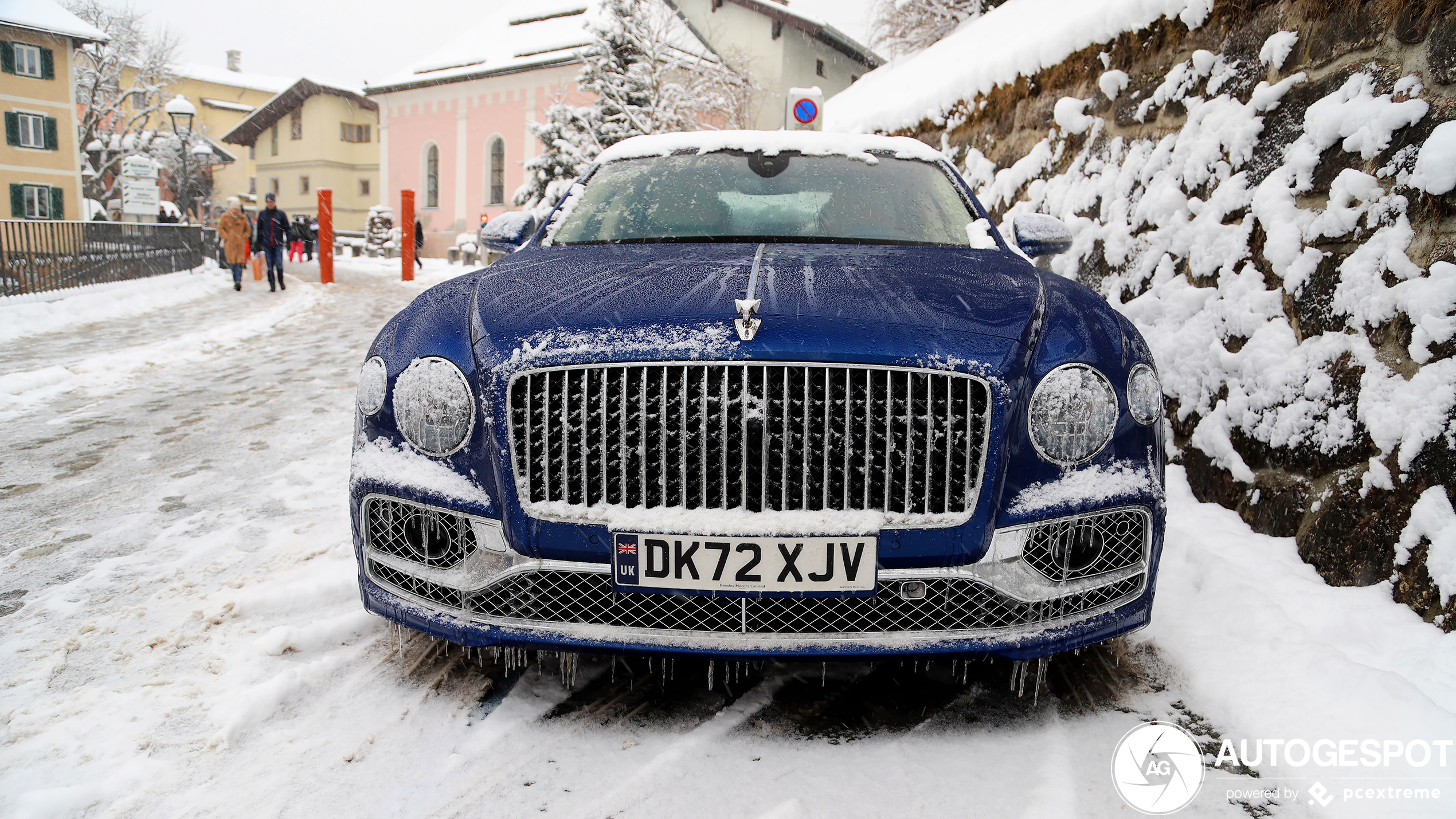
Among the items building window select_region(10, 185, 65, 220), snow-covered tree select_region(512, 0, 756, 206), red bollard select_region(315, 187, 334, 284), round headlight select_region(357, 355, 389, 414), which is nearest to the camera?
round headlight select_region(357, 355, 389, 414)

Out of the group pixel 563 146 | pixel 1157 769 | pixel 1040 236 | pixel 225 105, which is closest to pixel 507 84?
pixel 563 146

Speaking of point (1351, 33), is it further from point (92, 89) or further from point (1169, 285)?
point (92, 89)

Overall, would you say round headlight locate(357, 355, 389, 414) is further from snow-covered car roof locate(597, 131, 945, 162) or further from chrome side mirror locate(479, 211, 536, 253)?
snow-covered car roof locate(597, 131, 945, 162)

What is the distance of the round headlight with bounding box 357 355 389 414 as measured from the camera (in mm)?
2191

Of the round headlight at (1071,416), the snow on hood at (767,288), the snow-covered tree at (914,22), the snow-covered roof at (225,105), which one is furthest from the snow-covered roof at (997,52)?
the snow-covered roof at (225,105)

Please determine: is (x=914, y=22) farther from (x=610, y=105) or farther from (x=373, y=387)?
(x=373, y=387)

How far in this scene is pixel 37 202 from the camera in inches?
1346

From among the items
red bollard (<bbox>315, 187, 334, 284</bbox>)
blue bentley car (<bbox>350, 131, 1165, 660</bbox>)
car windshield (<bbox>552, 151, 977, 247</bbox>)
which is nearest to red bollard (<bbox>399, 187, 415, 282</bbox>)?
red bollard (<bbox>315, 187, 334, 284</bbox>)

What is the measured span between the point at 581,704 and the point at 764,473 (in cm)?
79

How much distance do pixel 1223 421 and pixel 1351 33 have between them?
145 centimetres

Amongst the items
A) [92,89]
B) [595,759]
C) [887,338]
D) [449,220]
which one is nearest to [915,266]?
[887,338]

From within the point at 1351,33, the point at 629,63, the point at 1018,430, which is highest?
the point at 629,63

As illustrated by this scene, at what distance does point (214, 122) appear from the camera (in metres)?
71.3

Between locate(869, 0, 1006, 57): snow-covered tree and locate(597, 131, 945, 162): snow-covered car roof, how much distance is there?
16.9 m
